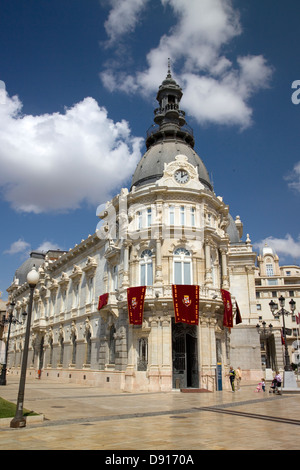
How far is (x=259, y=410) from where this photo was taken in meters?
17.1

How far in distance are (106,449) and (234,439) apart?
3.42m

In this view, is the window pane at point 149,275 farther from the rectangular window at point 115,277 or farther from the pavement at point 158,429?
the pavement at point 158,429

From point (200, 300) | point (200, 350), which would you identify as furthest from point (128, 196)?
point (200, 350)

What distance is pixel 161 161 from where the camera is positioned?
3528 cm

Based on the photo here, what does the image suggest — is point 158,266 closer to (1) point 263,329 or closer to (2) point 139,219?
(2) point 139,219

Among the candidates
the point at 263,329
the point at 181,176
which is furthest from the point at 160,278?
the point at 263,329

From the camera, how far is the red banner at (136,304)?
29000 mm

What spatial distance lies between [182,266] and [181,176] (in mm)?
7502

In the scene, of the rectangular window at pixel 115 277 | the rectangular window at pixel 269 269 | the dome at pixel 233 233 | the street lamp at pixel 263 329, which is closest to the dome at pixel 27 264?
the dome at pixel 233 233

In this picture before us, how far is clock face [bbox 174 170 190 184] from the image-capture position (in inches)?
1293

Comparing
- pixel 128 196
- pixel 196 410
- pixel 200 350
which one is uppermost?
pixel 128 196

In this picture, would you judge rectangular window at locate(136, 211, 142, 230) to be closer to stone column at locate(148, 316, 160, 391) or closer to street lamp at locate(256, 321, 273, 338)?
stone column at locate(148, 316, 160, 391)

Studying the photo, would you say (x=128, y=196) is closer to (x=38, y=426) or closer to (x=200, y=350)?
(x=200, y=350)

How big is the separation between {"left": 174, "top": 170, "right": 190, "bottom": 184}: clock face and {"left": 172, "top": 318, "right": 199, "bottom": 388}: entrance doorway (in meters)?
11.2
